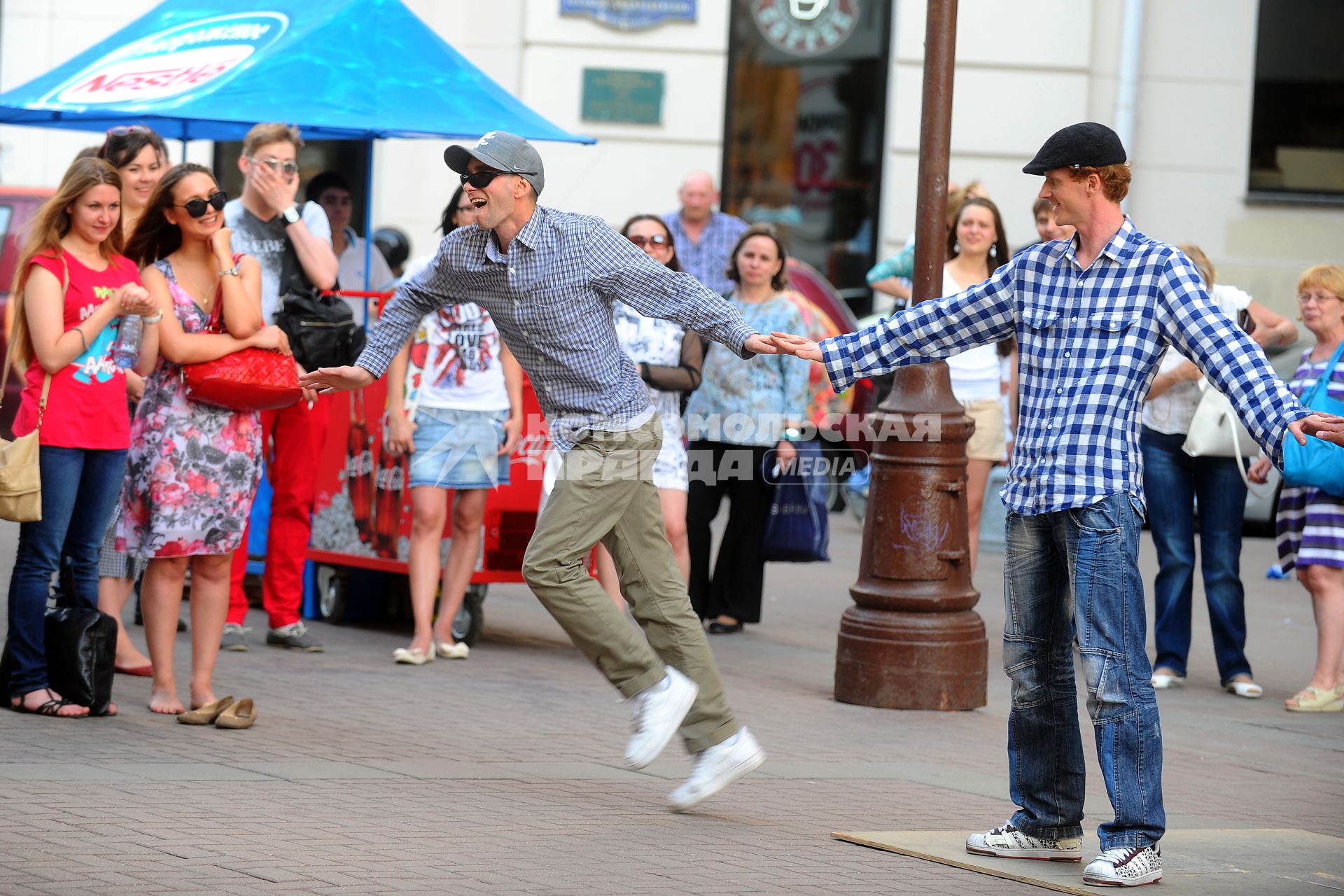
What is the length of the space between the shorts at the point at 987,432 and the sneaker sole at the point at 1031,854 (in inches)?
151

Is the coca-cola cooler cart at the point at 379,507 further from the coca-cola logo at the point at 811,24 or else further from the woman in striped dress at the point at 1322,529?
the coca-cola logo at the point at 811,24

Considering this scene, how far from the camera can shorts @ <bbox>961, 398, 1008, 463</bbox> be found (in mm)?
8852

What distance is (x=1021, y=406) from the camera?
509 cm

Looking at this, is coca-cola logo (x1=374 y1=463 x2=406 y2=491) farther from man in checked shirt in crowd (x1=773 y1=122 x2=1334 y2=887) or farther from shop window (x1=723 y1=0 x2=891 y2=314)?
shop window (x1=723 y1=0 x2=891 y2=314)

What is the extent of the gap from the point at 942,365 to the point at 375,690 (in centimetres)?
265

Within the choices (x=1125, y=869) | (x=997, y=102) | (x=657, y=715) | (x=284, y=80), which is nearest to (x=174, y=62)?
(x=284, y=80)

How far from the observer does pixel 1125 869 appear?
4836 mm

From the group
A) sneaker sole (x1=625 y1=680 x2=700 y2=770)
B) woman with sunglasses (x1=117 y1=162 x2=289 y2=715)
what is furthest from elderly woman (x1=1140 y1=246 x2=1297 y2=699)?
woman with sunglasses (x1=117 y1=162 x2=289 y2=715)

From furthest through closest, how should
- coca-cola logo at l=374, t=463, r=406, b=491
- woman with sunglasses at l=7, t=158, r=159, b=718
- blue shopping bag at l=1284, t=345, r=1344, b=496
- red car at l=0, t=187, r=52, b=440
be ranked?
red car at l=0, t=187, r=52, b=440
coca-cola logo at l=374, t=463, r=406, b=491
blue shopping bag at l=1284, t=345, r=1344, b=496
woman with sunglasses at l=7, t=158, r=159, b=718

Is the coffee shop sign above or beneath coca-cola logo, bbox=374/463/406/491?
above

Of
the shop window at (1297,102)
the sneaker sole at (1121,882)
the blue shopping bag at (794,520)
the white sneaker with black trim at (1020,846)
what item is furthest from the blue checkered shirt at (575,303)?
the shop window at (1297,102)

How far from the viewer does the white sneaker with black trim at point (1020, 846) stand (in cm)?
511

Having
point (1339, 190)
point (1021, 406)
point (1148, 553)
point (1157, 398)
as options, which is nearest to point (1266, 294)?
point (1339, 190)

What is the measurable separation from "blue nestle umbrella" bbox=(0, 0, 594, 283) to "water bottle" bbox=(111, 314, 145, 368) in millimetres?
2100
